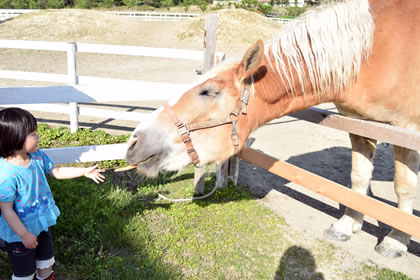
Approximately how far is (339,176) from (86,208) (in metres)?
3.81

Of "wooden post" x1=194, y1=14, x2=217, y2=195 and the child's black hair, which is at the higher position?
"wooden post" x1=194, y1=14, x2=217, y2=195

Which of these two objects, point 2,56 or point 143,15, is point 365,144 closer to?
point 2,56

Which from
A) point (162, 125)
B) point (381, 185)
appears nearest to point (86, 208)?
point (162, 125)

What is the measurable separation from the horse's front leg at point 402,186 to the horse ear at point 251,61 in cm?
182

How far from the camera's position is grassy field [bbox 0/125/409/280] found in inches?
105

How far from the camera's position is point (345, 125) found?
8.98 ft

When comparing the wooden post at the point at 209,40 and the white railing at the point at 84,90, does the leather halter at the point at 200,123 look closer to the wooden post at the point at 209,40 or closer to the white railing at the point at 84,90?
the white railing at the point at 84,90

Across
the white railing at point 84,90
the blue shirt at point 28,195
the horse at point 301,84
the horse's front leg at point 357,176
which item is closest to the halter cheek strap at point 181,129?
the horse at point 301,84

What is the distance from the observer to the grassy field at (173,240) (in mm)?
2662

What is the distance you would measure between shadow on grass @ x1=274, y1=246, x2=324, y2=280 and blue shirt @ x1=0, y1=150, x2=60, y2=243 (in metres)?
1.95

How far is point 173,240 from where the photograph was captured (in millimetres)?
3047

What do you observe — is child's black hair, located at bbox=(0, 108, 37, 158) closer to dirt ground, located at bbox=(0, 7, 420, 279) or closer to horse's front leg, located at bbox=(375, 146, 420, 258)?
dirt ground, located at bbox=(0, 7, 420, 279)

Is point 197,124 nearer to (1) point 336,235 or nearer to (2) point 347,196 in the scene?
(2) point 347,196

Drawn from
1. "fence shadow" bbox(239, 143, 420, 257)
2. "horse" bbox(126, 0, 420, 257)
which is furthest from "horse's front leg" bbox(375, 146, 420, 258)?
"horse" bbox(126, 0, 420, 257)
